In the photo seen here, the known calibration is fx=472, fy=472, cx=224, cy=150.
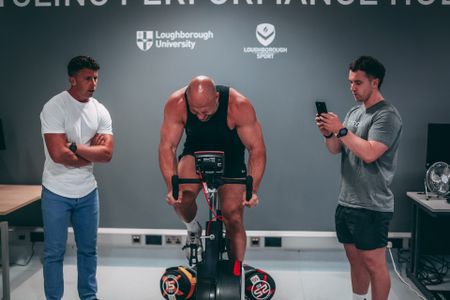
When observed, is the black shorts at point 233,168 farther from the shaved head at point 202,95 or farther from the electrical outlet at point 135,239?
the electrical outlet at point 135,239

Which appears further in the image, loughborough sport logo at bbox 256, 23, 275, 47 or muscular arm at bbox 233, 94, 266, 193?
loughborough sport logo at bbox 256, 23, 275, 47

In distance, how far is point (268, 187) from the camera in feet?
13.4

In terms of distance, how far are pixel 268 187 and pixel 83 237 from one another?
171 centimetres

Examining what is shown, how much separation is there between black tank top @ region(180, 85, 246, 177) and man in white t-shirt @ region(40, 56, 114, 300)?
58 cm

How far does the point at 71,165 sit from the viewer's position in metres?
2.82

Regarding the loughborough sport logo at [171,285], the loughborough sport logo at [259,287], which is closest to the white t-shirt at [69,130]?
the loughborough sport logo at [171,285]

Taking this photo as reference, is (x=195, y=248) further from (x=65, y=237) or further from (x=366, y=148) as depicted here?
(x=366, y=148)

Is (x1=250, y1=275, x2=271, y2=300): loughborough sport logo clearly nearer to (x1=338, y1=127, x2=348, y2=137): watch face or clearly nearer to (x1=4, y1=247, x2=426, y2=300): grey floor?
(x1=4, y1=247, x2=426, y2=300): grey floor

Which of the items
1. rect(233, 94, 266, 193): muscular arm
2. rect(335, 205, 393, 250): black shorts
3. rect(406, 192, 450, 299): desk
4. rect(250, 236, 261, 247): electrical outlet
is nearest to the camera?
rect(335, 205, 393, 250): black shorts

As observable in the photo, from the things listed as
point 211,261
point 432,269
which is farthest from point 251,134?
point 432,269

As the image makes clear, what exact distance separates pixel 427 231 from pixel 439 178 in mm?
662

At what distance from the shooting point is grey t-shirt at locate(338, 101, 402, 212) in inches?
97.5

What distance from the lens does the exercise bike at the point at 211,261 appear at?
93.9 inches

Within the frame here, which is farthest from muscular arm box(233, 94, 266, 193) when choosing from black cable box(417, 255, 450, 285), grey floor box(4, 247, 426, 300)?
black cable box(417, 255, 450, 285)
